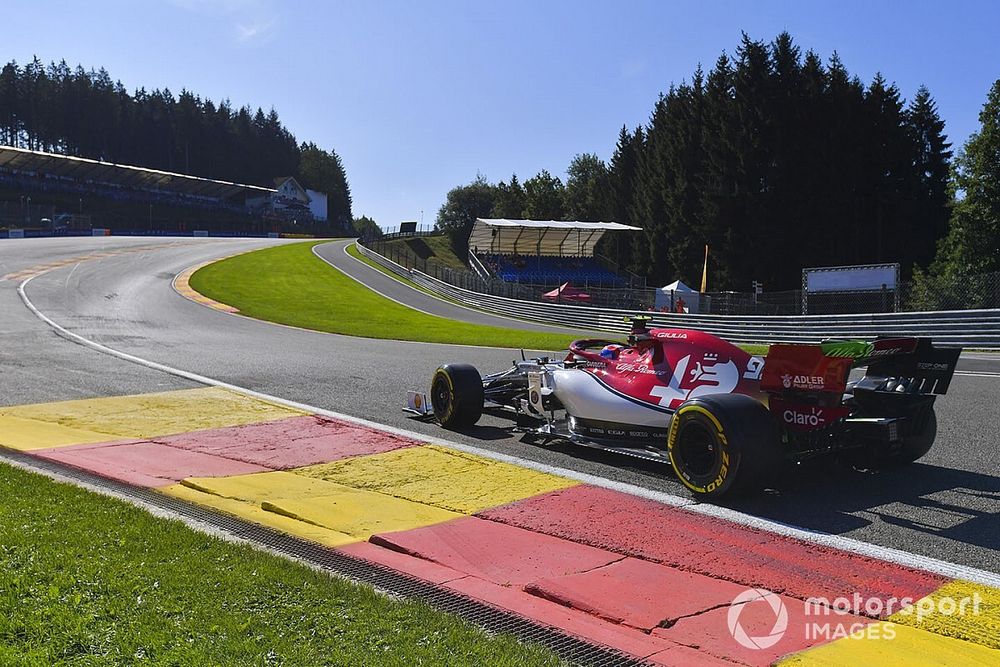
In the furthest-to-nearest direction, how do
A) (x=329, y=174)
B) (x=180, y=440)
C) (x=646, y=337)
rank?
(x=329, y=174)
(x=180, y=440)
(x=646, y=337)

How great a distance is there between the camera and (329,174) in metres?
182

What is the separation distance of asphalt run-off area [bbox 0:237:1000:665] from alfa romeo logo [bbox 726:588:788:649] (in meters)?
0.01

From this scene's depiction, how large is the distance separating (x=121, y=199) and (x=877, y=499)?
108 m

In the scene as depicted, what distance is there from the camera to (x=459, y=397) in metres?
9.43

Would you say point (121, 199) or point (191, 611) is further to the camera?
point (121, 199)

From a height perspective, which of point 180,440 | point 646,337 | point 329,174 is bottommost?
point 180,440

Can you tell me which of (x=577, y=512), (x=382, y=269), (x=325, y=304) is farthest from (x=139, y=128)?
(x=577, y=512)

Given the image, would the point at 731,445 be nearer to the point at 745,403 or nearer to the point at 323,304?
the point at 745,403

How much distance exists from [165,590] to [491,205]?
101m

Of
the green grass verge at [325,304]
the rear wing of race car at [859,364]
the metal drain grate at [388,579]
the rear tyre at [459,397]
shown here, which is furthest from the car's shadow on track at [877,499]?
the green grass verge at [325,304]

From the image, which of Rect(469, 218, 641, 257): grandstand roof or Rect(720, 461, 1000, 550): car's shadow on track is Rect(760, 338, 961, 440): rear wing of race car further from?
Rect(469, 218, 641, 257): grandstand roof

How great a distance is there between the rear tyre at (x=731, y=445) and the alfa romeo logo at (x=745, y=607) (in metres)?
1.62

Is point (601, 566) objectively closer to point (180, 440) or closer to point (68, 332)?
point (180, 440)

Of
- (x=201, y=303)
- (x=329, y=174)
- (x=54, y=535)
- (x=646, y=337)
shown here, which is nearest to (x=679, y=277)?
(x=201, y=303)
